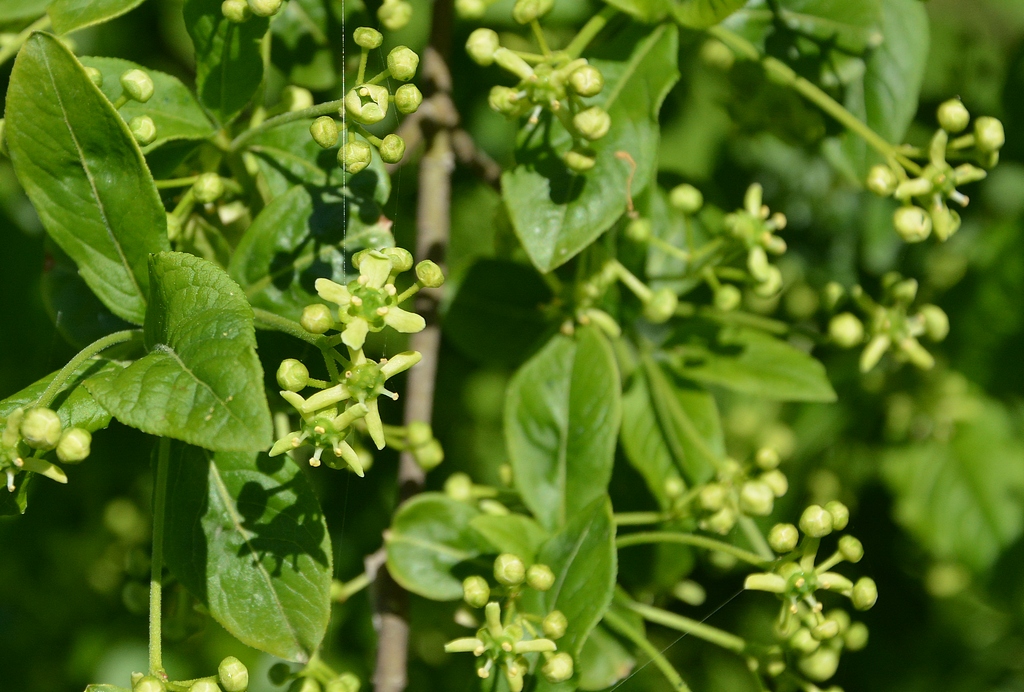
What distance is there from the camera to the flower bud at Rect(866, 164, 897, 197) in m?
2.07

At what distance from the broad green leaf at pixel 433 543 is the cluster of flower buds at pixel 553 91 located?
72 cm

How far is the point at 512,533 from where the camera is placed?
1956 millimetres

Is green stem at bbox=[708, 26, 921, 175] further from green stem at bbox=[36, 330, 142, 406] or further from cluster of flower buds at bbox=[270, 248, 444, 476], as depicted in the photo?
green stem at bbox=[36, 330, 142, 406]

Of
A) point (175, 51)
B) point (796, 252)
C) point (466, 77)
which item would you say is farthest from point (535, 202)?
point (175, 51)

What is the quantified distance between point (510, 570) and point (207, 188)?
2.78 feet

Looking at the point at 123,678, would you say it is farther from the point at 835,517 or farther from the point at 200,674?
the point at 835,517

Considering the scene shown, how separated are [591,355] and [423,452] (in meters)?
0.42

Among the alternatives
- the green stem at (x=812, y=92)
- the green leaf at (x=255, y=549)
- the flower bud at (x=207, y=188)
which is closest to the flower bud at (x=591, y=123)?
the green stem at (x=812, y=92)

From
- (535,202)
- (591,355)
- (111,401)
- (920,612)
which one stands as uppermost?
(111,401)

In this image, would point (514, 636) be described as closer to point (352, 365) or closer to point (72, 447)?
point (352, 365)

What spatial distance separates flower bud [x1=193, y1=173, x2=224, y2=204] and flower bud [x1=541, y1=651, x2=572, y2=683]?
99 centimetres

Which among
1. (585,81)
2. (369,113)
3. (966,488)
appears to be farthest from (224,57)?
(966,488)

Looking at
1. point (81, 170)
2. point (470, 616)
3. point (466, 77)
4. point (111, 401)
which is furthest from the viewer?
point (466, 77)

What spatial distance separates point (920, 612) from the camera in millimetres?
3180
